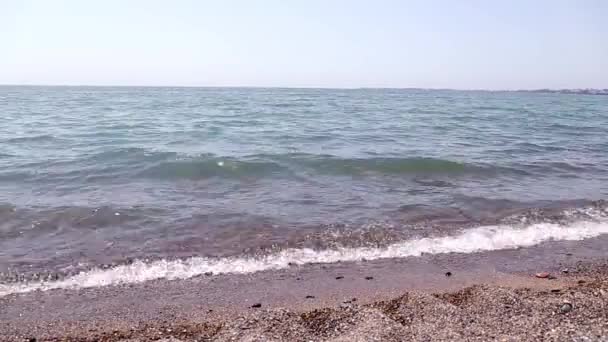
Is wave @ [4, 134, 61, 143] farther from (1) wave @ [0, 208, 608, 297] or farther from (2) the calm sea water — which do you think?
(1) wave @ [0, 208, 608, 297]

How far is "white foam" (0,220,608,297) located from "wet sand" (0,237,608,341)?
0.73 feet

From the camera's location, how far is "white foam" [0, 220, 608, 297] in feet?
18.3

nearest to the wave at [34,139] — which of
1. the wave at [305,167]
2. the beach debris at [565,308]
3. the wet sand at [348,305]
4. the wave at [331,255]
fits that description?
the wave at [305,167]

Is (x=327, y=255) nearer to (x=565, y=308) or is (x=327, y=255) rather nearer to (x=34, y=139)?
(x=565, y=308)

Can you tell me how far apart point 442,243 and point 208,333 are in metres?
4.11

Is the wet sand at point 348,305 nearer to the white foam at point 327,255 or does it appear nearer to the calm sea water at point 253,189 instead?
the white foam at point 327,255

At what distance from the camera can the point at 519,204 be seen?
9.05 metres

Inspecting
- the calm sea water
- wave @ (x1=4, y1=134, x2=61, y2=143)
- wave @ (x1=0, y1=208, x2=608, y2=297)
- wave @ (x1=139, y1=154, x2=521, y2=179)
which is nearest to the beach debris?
A: wave @ (x1=0, y1=208, x2=608, y2=297)

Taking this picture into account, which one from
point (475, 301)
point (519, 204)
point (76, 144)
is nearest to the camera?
point (475, 301)

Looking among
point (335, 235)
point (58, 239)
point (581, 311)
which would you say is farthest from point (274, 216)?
point (581, 311)

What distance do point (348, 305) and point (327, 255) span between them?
164 cm

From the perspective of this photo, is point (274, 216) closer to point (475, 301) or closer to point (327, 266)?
point (327, 266)

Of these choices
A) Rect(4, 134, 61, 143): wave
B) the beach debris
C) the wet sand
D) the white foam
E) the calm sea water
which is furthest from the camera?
Rect(4, 134, 61, 143): wave

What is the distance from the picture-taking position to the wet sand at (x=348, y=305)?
412cm
